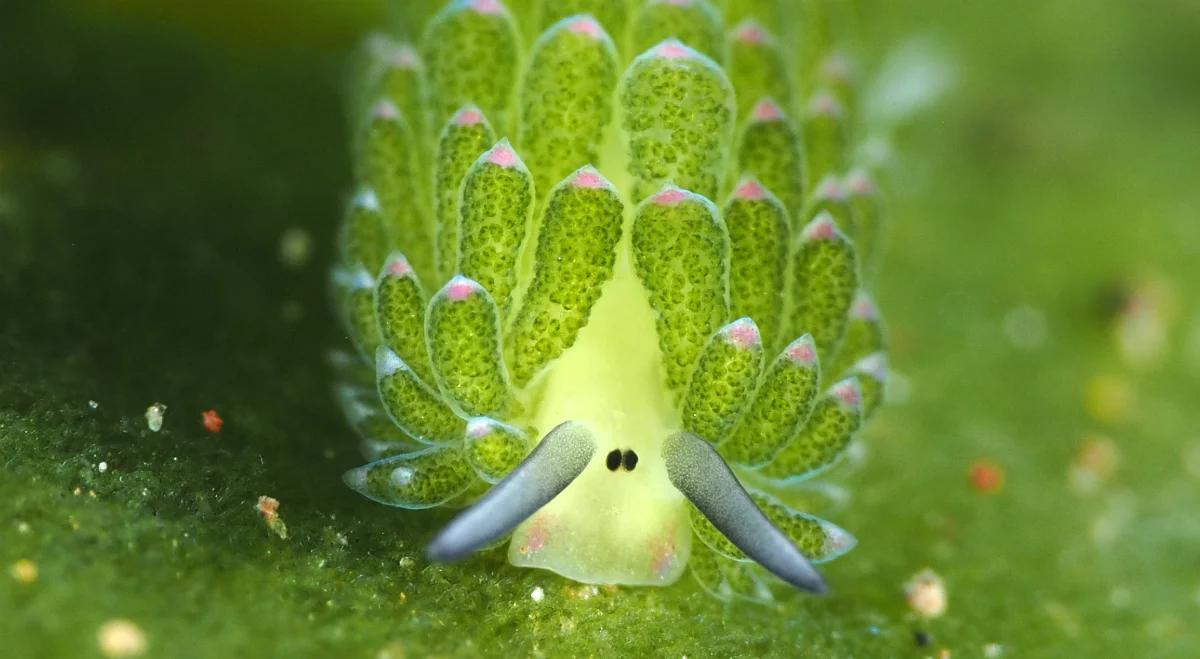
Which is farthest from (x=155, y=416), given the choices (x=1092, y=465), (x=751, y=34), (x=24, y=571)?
(x=1092, y=465)

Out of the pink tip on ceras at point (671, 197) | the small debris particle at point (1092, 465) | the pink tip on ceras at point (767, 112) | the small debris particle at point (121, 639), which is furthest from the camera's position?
the small debris particle at point (1092, 465)

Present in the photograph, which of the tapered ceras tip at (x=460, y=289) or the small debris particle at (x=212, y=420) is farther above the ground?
the tapered ceras tip at (x=460, y=289)

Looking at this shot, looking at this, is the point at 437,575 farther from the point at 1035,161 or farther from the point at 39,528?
the point at 1035,161

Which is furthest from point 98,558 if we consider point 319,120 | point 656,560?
point 319,120

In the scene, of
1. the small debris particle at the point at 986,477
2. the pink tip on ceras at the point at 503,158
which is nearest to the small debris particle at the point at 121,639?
→ the pink tip on ceras at the point at 503,158

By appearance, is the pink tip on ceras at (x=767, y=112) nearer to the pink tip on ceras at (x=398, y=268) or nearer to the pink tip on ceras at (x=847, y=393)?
the pink tip on ceras at (x=847, y=393)

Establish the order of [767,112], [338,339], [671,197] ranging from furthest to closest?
1. [338,339]
2. [767,112]
3. [671,197]

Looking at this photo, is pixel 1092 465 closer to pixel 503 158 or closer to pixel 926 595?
pixel 926 595
